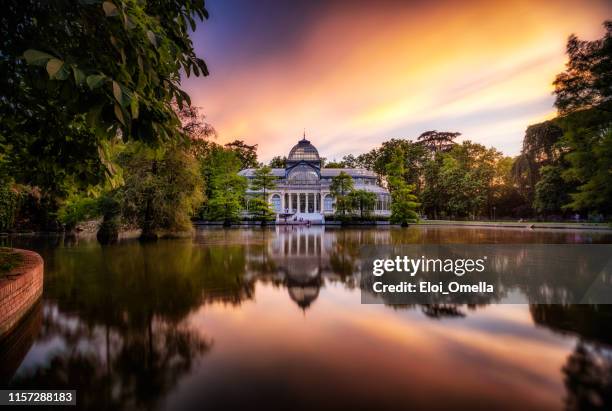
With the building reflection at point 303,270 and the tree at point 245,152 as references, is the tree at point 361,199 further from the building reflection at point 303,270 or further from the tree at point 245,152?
the tree at point 245,152

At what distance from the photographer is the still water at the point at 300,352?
3.18 meters

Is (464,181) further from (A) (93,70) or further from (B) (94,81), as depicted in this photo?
(B) (94,81)

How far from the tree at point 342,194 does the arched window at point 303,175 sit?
11.2m

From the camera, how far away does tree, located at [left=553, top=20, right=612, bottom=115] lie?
55.9 feet

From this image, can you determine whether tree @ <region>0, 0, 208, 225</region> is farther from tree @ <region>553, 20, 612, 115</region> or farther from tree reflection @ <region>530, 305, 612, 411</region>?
tree @ <region>553, 20, 612, 115</region>

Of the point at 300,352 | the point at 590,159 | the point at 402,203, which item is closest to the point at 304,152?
the point at 402,203

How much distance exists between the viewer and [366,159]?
7225 cm

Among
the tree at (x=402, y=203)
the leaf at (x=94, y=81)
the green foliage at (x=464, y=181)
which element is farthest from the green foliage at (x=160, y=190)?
the green foliage at (x=464, y=181)

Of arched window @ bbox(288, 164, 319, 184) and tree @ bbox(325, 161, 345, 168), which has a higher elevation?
tree @ bbox(325, 161, 345, 168)

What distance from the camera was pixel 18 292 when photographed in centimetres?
525

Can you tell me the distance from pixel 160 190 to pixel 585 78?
24.8m

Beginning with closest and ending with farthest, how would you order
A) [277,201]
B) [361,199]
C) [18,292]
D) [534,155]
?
[18,292] < [361,199] < [534,155] < [277,201]

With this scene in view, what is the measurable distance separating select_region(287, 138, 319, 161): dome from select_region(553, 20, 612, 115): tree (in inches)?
1719

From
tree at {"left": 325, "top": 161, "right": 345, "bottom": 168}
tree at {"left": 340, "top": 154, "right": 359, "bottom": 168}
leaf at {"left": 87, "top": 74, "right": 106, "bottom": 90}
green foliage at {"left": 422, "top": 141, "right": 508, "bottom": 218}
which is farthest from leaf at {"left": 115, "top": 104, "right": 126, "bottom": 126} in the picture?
tree at {"left": 340, "top": 154, "right": 359, "bottom": 168}
